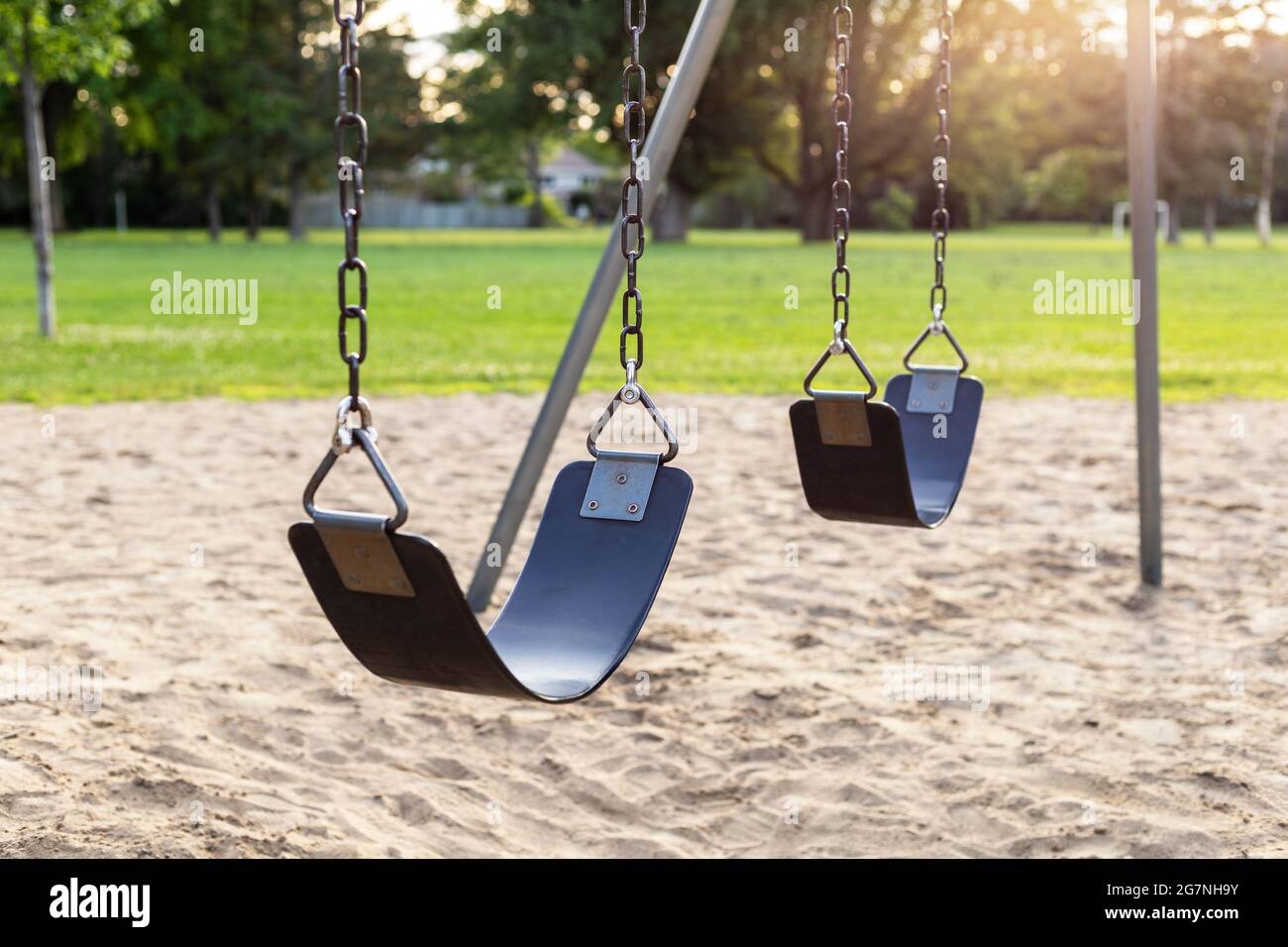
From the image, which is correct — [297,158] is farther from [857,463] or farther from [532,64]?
[857,463]

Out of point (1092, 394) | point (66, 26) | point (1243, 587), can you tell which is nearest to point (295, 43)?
point (66, 26)

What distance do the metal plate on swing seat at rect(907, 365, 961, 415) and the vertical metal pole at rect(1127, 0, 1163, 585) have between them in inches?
40.5

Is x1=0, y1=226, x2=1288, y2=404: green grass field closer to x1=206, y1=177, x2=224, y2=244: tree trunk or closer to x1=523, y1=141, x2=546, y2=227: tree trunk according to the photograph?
x1=206, y1=177, x2=224, y2=244: tree trunk

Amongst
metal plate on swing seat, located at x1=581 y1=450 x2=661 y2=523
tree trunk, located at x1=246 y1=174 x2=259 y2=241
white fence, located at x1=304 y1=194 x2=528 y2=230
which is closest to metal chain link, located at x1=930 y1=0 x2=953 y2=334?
metal plate on swing seat, located at x1=581 y1=450 x2=661 y2=523

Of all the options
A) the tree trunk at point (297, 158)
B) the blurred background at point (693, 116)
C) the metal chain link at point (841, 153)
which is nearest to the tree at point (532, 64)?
the blurred background at point (693, 116)

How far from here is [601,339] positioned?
1406cm

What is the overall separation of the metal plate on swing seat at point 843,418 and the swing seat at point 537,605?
2.04ft

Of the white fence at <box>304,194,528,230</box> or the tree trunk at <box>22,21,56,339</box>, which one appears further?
the white fence at <box>304,194,528,230</box>

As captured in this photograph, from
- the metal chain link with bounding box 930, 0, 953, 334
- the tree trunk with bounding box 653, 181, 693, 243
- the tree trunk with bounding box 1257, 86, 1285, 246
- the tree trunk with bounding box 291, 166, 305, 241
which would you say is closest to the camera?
the metal chain link with bounding box 930, 0, 953, 334

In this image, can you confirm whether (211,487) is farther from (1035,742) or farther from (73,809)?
(1035,742)

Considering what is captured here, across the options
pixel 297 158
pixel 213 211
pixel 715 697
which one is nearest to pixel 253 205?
pixel 297 158

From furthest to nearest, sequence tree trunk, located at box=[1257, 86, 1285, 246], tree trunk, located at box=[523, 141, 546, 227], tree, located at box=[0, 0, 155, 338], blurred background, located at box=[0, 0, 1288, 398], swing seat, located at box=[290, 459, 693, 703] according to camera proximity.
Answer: tree trunk, located at box=[523, 141, 546, 227], tree trunk, located at box=[1257, 86, 1285, 246], blurred background, located at box=[0, 0, 1288, 398], tree, located at box=[0, 0, 155, 338], swing seat, located at box=[290, 459, 693, 703]

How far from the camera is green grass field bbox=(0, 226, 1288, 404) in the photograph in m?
9.86

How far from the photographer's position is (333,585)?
7.38 ft
